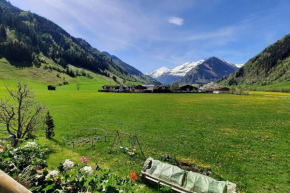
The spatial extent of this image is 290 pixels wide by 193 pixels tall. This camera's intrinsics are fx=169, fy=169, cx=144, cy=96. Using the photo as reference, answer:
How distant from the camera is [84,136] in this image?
25.5 metres

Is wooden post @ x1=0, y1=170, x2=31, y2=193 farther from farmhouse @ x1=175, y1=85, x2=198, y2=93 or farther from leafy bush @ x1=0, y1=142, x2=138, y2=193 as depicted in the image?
farmhouse @ x1=175, y1=85, x2=198, y2=93

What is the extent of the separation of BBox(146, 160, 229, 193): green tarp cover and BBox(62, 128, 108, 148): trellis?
11746 millimetres

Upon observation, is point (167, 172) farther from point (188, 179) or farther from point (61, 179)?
point (61, 179)

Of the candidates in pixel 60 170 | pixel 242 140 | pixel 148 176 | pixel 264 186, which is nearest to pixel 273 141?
pixel 242 140

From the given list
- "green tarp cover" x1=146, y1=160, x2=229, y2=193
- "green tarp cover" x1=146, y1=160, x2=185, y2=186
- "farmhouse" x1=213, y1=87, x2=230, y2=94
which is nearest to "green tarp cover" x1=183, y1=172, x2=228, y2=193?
"green tarp cover" x1=146, y1=160, x2=229, y2=193

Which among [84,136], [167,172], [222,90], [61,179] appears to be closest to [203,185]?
[167,172]

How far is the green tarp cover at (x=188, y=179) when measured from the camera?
35.2 ft

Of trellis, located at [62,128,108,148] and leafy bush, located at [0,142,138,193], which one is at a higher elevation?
leafy bush, located at [0,142,138,193]

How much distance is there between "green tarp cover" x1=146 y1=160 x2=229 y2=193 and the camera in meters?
10.7

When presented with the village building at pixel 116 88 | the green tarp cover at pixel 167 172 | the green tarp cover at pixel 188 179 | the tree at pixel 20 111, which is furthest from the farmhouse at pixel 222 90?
the tree at pixel 20 111

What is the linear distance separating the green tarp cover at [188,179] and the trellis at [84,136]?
11.7m

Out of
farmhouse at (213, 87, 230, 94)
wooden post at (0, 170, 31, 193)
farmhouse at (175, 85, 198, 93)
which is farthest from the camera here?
farmhouse at (175, 85, 198, 93)

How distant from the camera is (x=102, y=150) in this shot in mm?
20250

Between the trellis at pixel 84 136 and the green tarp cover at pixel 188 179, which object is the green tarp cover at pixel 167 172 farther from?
the trellis at pixel 84 136
